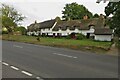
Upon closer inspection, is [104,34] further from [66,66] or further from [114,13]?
[66,66]

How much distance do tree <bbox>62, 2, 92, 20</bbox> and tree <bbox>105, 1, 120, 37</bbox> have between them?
83210mm

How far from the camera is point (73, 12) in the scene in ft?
380

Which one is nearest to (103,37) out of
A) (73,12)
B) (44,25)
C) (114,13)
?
(114,13)

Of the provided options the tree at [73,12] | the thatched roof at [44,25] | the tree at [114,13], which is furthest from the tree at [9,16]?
the tree at [114,13]

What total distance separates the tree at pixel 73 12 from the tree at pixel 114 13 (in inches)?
3276

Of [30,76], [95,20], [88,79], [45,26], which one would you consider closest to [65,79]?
[88,79]

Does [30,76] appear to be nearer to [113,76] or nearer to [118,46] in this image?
[113,76]

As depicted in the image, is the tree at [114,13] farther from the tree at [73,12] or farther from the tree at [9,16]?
the tree at [73,12]

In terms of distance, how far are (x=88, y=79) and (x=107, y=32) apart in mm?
57981

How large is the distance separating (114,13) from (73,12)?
86551 mm

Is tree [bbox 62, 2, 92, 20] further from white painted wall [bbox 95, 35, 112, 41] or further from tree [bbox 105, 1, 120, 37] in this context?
tree [bbox 105, 1, 120, 37]

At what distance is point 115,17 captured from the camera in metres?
29.2

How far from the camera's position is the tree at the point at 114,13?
2875cm

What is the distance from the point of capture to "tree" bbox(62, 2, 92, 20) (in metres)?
115
